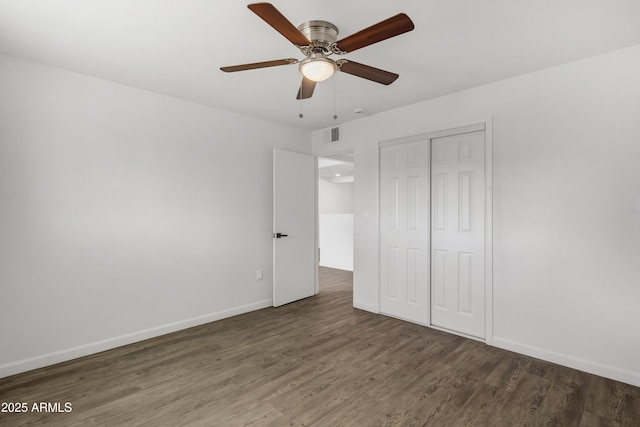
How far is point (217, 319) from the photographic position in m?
3.75

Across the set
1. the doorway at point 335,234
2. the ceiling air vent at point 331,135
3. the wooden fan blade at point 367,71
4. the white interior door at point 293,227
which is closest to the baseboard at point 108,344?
the white interior door at point 293,227

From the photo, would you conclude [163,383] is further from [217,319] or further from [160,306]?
[217,319]

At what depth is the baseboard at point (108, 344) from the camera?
2530mm

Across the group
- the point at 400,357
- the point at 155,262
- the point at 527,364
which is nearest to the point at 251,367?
the point at 400,357

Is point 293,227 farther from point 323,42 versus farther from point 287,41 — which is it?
point 323,42

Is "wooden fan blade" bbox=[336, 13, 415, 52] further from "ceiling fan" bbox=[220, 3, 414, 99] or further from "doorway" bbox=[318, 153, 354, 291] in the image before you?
"doorway" bbox=[318, 153, 354, 291]

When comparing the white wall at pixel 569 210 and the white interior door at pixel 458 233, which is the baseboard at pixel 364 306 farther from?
the white wall at pixel 569 210

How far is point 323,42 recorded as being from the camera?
1958 millimetres

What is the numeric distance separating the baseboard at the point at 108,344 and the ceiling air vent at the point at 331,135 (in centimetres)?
251

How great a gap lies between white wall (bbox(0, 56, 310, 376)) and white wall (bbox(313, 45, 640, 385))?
2.82 m

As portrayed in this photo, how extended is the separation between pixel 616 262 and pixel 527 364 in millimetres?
1071

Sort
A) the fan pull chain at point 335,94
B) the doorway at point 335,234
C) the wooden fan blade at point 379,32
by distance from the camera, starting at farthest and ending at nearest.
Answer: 1. the doorway at point 335,234
2. the fan pull chain at point 335,94
3. the wooden fan blade at point 379,32

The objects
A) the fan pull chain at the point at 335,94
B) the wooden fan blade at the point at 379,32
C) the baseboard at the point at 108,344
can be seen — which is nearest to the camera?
the wooden fan blade at the point at 379,32

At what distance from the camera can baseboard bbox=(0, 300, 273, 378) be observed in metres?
2.53
